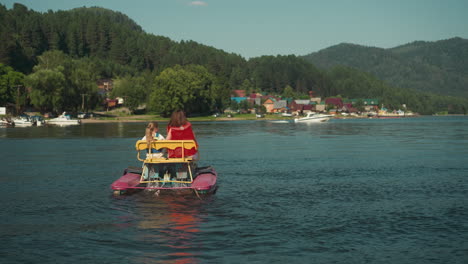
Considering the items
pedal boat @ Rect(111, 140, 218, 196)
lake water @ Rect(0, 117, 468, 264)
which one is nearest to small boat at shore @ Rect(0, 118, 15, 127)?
lake water @ Rect(0, 117, 468, 264)

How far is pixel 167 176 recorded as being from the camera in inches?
696

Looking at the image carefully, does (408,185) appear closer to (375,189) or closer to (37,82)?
(375,189)

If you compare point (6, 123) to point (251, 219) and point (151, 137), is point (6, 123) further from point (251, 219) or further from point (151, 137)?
point (251, 219)

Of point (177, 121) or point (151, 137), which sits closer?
point (151, 137)

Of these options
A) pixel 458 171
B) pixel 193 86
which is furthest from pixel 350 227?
pixel 193 86

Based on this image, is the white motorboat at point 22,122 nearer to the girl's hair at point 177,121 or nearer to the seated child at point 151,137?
the seated child at point 151,137

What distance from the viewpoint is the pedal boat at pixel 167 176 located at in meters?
17.0

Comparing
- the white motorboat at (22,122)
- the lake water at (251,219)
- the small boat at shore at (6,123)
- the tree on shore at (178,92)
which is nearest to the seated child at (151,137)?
the lake water at (251,219)

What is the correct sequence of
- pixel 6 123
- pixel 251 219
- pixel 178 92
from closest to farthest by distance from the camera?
pixel 251 219 < pixel 6 123 < pixel 178 92

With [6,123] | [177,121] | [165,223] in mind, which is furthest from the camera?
[6,123]

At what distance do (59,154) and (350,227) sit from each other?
1057 inches

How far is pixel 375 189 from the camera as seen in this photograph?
755 inches

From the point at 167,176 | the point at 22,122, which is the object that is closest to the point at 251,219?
the point at 167,176

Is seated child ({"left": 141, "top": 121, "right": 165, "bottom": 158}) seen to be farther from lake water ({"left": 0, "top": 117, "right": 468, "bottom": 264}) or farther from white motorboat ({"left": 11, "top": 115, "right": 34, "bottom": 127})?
white motorboat ({"left": 11, "top": 115, "right": 34, "bottom": 127})
